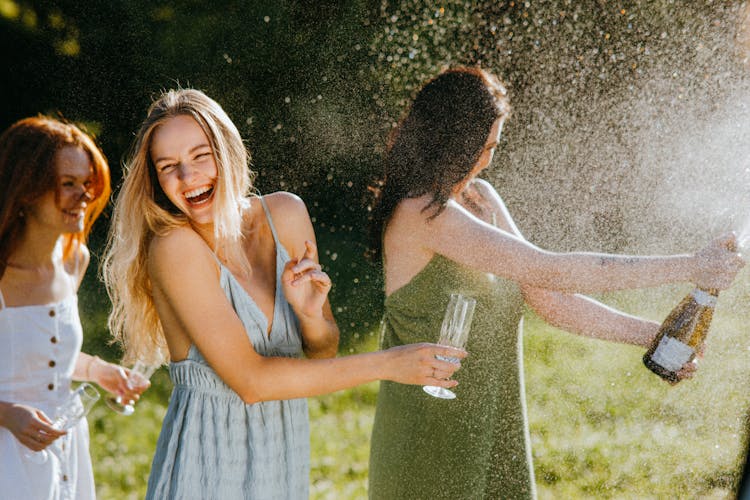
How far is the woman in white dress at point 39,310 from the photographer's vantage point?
143 centimetres

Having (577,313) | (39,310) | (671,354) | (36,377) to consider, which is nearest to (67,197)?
(39,310)

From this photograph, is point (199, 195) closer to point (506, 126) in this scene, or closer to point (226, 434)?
point (226, 434)

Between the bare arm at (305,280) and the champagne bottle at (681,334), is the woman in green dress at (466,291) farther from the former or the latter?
the bare arm at (305,280)

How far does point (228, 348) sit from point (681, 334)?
1.18m

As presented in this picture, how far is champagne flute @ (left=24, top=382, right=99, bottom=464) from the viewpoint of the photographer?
1339 mm

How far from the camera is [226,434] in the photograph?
141 cm

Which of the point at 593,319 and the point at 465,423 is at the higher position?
the point at 593,319

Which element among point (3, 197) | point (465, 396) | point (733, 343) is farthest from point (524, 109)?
point (3, 197)

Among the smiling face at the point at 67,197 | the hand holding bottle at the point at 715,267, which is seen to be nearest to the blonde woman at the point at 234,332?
the smiling face at the point at 67,197

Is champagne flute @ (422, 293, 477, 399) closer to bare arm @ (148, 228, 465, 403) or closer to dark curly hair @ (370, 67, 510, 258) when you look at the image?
bare arm @ (148, 228, 465, 403)

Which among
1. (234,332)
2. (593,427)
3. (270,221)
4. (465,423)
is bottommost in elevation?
(593,427)

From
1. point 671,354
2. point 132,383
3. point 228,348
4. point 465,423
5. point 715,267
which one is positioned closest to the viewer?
point 228,348

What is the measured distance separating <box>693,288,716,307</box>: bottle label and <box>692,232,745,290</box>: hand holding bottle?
0.06 meters

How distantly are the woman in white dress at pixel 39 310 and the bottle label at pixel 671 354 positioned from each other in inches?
54.4
